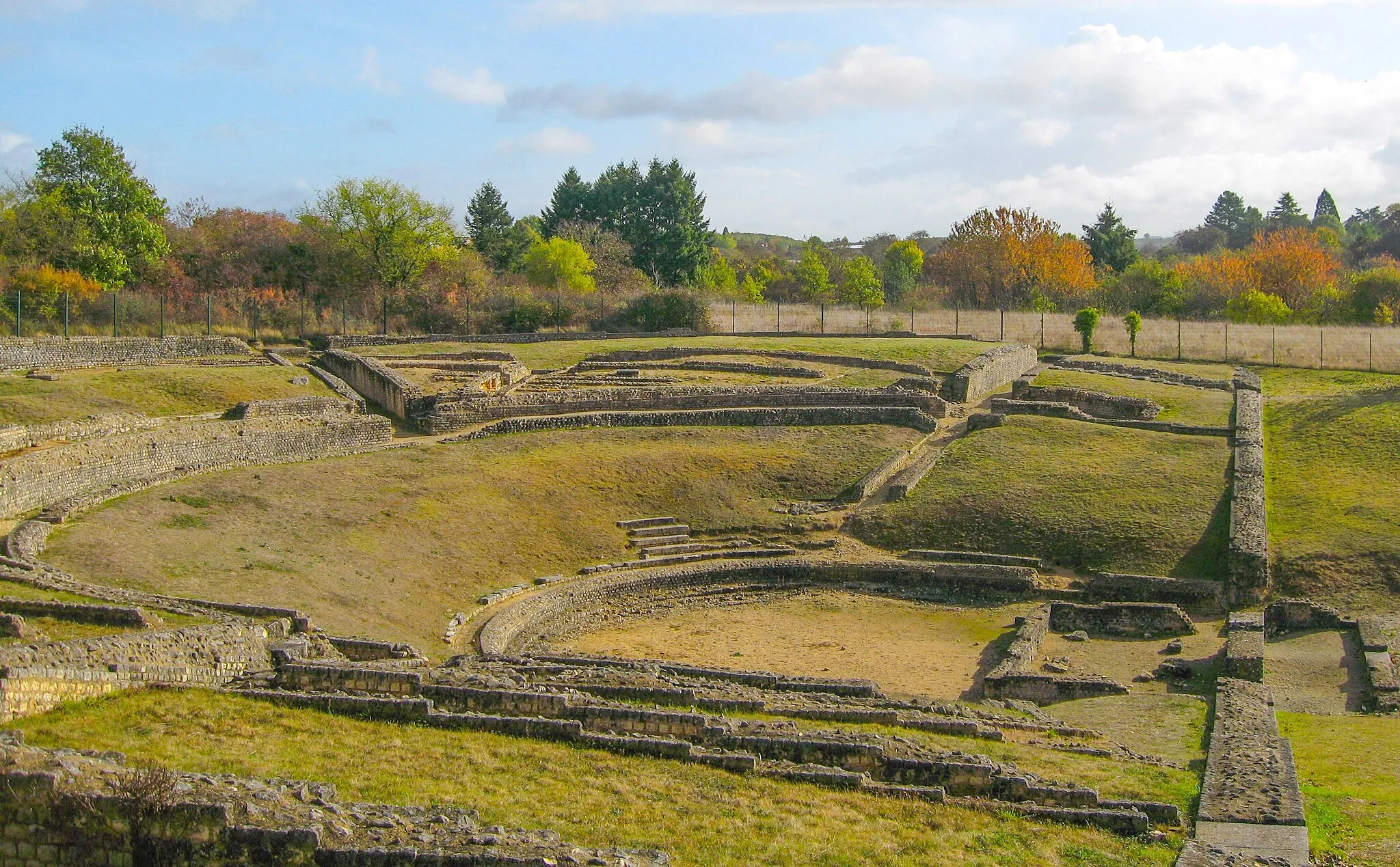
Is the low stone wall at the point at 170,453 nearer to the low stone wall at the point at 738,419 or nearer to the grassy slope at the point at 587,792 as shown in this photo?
the low stone wall at the point at 738,419

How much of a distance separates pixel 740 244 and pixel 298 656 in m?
155

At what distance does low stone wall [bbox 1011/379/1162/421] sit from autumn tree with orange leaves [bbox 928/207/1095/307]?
3734 cm

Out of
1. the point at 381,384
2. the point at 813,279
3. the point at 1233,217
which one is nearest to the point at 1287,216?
the point at 1233,217

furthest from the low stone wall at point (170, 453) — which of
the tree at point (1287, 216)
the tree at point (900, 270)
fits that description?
the tree at point (1287, 216)

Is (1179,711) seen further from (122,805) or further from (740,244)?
(740,244)

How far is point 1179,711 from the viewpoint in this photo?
2327 centimetres

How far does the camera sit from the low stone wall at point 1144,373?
51.9m

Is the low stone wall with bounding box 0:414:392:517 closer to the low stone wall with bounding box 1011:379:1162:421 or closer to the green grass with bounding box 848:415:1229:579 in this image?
the green grass with bounding box 848:415:1229:579

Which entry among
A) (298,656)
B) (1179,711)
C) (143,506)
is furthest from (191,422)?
(1179,711)

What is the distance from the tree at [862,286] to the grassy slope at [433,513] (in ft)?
146

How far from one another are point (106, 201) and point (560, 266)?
26.0 m

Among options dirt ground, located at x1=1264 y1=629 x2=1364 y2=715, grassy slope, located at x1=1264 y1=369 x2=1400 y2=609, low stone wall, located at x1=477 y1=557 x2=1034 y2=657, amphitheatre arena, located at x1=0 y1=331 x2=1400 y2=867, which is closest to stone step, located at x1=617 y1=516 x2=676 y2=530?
amphitheatre arena, located at x1=0 y1=331 x2=1400 y2=867

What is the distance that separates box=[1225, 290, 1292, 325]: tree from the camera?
71.9 meters

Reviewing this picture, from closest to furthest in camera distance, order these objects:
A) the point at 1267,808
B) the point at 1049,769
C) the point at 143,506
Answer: the point at 1267,808 < the point at 1049,769 < the point at 143,506
